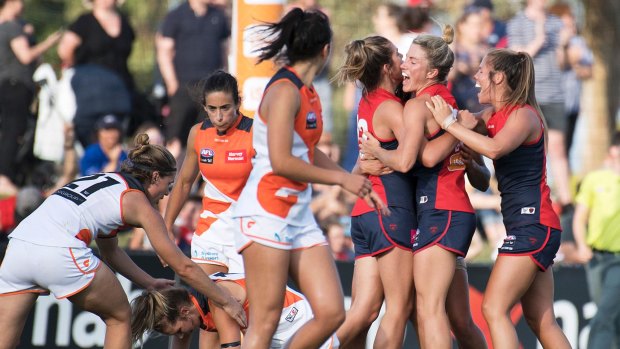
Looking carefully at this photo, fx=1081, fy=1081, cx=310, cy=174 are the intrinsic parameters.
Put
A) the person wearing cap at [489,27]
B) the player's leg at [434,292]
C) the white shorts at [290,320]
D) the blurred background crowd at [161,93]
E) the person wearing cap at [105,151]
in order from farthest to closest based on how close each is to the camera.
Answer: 1. the person wearing cap at [489,27]
2. the blurred background crowd at [161,93]
3. the person wearing cap at [105,151]
4. the white shorts at [290,320]
5. the player's leg at [434,292]

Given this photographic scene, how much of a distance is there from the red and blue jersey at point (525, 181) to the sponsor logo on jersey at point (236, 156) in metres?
1.57

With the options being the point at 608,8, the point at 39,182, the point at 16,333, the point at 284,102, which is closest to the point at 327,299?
the point at 284,102

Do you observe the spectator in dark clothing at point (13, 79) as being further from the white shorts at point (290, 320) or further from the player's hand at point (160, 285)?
the white shorts at point (290, 320)

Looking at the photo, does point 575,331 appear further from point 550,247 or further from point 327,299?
point 327,299

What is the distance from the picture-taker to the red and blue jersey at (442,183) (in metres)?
6.52

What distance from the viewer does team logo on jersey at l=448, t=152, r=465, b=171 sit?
6588mm

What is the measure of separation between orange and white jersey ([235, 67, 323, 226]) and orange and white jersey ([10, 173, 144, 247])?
37.6 inches

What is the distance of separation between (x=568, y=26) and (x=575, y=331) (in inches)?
201

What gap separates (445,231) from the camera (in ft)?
21.1

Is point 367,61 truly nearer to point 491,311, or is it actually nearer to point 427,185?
point 427,185

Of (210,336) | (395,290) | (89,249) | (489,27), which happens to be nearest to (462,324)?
(395,290)

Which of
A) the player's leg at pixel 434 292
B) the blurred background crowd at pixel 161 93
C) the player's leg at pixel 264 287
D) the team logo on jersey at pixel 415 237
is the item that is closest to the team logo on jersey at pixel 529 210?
the player's leg at pixel 434 292

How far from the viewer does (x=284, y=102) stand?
5523 mm

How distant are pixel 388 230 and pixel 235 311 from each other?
3.42ft
